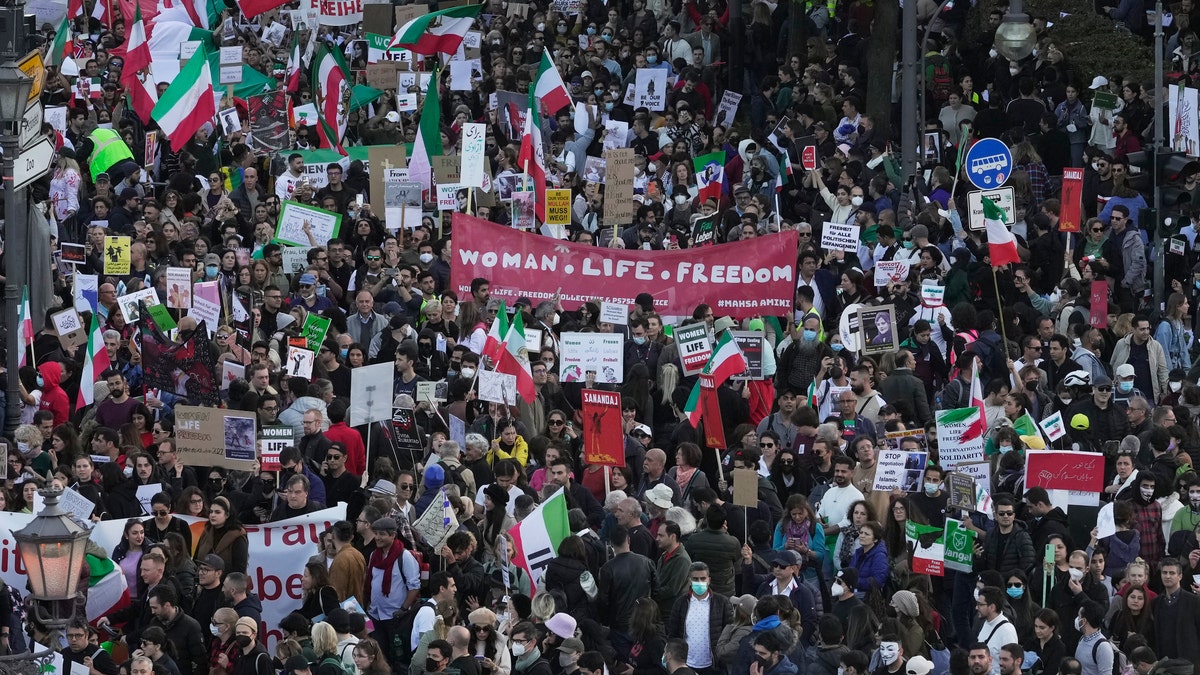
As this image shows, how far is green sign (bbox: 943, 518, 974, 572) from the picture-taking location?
15898mm

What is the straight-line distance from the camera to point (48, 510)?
1246cm

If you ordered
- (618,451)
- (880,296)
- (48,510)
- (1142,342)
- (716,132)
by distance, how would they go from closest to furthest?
(48,510)
(618,451)
(1142,342)
(880,296)
(716,132)

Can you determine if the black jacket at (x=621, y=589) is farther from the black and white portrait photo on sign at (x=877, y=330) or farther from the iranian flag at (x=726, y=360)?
the black and white portrait photo on sign at (x=877, y=330)

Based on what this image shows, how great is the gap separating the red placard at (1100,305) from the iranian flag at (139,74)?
11.5 m

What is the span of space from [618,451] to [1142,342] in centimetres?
528

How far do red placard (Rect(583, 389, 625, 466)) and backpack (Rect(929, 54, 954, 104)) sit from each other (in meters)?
13.1

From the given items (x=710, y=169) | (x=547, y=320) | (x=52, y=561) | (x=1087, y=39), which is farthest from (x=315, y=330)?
(x=1087, y=39)

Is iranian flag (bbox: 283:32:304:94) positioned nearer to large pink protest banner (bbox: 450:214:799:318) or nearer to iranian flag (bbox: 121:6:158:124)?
iranian flag (bbox: 121:6:158:124)

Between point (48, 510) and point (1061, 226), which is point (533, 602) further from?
point (1061, 226)

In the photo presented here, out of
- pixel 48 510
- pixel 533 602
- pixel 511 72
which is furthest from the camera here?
pixel 511 72

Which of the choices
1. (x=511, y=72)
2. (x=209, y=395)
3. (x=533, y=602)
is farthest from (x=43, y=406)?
(x=511, y=72)

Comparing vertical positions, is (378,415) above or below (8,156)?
below


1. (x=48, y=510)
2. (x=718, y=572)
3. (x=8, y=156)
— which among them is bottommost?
(x=718, y=572)

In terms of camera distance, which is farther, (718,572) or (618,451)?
(618,451)
